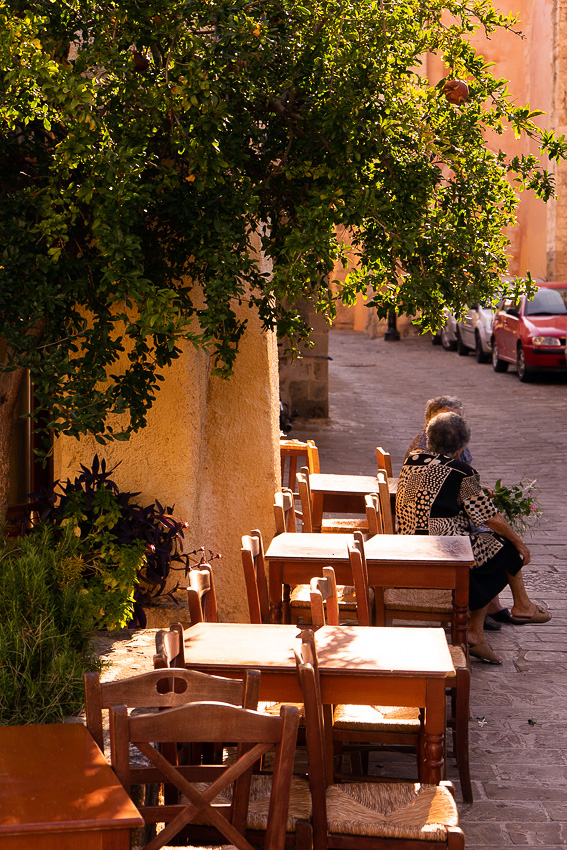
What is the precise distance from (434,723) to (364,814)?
40cm

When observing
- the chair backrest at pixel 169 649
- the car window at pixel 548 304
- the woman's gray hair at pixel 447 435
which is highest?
the car window at pixel 548 304

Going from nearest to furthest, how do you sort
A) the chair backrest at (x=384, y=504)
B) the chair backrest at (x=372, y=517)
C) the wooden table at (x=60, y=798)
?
1. the wooden table at (x=60, y=798)
2. the chair backrest at (x=372, y=517)
3. the chair backrest at (x=384, y=504)

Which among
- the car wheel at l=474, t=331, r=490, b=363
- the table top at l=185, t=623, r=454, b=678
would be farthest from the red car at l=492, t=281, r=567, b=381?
the table top at l=185, t=623, r=454, b=678

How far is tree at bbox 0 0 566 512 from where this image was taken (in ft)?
14.1

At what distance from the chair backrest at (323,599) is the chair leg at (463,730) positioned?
0.57 m

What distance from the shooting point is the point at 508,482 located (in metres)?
11.8

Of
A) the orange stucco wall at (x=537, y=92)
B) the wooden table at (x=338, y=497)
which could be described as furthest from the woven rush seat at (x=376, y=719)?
the orange stucco wall at (x=537, y=92)

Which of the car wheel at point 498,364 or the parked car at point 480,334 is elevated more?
the parked car at point 480,334

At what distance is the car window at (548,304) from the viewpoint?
20.4 m

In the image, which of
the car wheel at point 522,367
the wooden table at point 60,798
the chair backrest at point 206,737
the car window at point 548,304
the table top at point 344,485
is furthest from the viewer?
the car window at point 548,304

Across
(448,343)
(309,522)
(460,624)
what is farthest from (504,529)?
(448,343)

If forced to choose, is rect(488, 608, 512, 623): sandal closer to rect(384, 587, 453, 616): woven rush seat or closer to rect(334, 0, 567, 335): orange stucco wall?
rect(384, 587, 453, 616): woven rush seat

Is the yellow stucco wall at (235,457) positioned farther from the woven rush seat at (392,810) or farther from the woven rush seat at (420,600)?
the woven rush seat at (392,810)

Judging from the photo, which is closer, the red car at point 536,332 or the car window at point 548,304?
the red car at point 536,332
